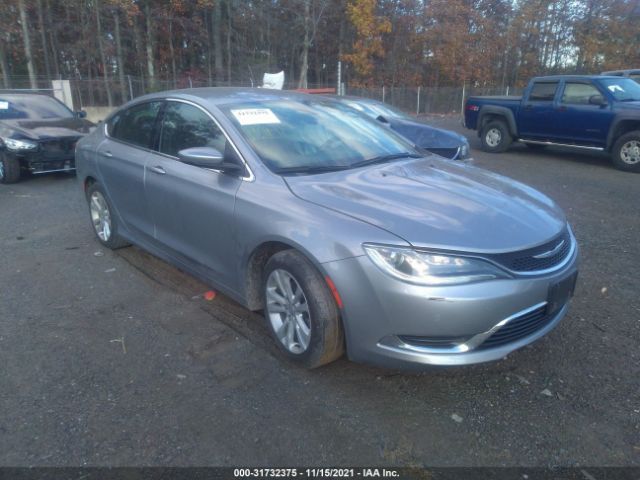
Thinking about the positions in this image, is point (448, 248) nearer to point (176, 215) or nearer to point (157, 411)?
point (157, 411)

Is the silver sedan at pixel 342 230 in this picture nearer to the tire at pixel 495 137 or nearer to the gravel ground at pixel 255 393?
the gravel ground at pixel 255 393

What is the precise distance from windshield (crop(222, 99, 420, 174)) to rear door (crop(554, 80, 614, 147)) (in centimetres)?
755

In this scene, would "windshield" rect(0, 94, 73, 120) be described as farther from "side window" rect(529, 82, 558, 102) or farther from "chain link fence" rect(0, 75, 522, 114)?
"side window" rect(529, 82, 558, 102)

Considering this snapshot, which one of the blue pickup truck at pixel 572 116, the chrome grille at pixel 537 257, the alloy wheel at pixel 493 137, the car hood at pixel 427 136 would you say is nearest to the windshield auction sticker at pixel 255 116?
the chrome grille at pixel 537 257

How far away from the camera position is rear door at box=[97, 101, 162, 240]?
13.9 feet

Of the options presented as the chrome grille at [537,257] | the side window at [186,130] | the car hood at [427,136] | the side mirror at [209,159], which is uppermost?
the side window at [186,130]

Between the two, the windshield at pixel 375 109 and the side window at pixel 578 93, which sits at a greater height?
the side window at pixel 578 93

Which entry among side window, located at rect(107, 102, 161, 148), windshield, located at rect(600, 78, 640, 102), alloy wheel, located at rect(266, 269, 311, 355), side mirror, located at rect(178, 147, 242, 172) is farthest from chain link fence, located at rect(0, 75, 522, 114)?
alloy wheel, located at rect(266, 269, 311, 355)

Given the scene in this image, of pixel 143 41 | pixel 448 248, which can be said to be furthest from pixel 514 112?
pixel 143 41

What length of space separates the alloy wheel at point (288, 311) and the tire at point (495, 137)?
1027 centimetres

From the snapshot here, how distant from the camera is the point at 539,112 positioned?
10.8 meters

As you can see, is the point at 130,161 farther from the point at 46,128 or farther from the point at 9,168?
the point at 46,128

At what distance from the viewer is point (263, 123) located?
11.7ft

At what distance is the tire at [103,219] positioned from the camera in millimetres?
4895
